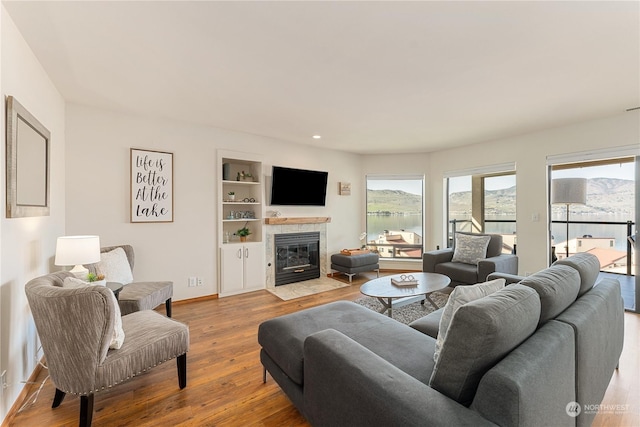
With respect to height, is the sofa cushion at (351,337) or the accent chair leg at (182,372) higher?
the sofa cushion at (351,337)

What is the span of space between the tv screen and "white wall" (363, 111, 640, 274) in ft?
6.30

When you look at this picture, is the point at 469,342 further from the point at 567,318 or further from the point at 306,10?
the point at 306,10

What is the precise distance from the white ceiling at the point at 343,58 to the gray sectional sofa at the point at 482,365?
1537 millimetres

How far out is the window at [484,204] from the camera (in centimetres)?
476

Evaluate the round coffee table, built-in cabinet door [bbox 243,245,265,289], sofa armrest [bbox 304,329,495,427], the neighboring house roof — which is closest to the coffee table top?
the round coffee table

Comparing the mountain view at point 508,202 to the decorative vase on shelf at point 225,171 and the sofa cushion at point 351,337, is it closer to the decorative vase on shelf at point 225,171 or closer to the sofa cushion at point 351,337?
the decorative vase on shelf at point 225,171

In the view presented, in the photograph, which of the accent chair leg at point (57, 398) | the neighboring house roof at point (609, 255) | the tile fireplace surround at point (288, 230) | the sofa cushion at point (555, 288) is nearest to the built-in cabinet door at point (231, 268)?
the tile fireplace surround at point (288, 230)

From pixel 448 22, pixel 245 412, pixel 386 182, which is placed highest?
pixel 448 22

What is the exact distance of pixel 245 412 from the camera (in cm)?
174

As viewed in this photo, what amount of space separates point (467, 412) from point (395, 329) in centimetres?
90

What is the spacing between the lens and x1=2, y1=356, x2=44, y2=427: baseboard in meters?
1.66

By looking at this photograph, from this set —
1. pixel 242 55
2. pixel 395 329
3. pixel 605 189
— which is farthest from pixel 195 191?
pixel 605 189

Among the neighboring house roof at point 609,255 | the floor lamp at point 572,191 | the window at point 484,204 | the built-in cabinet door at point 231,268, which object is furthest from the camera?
the window at point 484,204

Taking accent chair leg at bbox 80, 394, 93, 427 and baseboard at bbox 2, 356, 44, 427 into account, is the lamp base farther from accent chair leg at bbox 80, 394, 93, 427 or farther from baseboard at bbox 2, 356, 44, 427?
accent chair leg at bbox 80, 394, 93, 427
